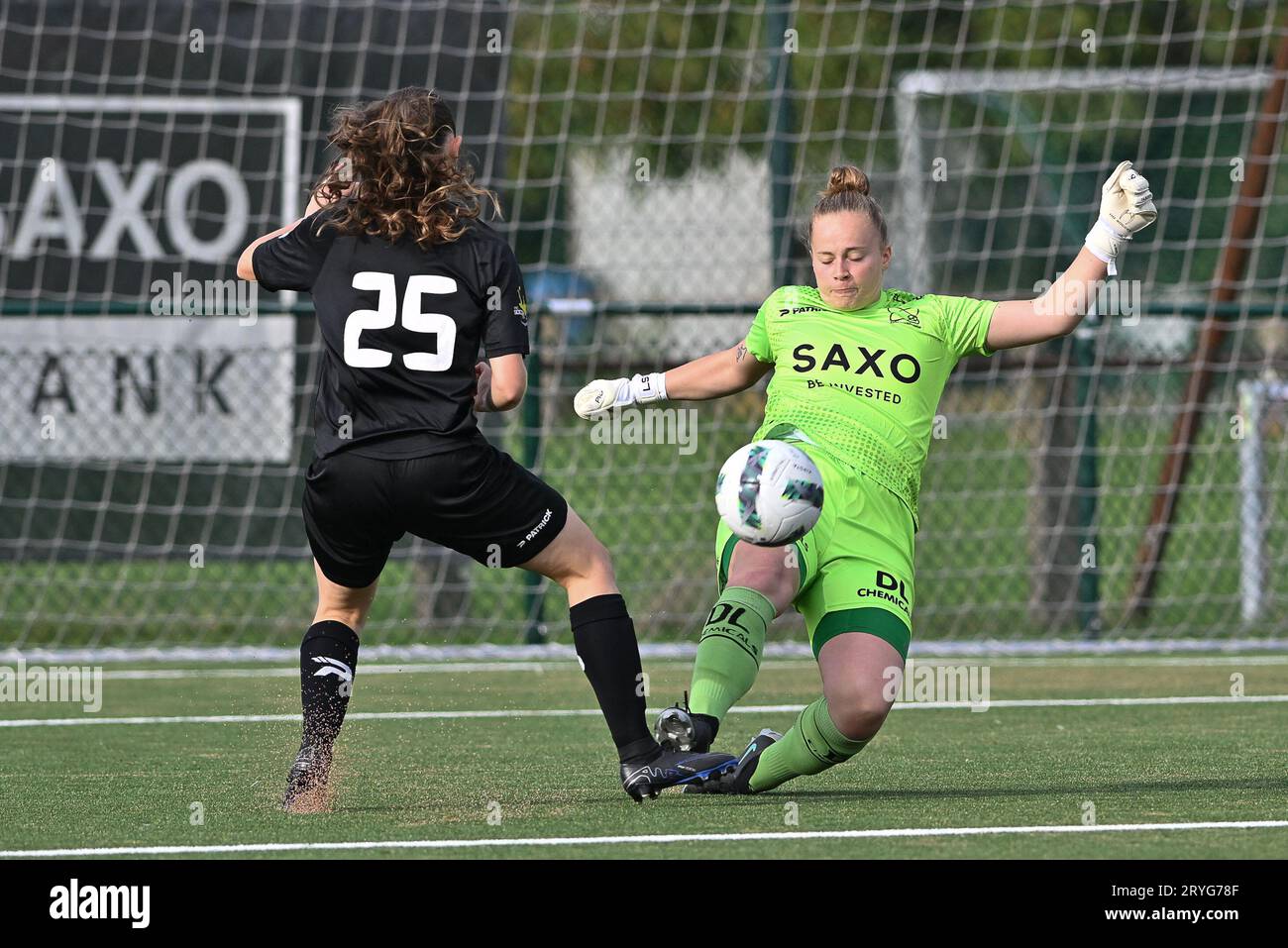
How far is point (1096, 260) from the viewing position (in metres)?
5.38

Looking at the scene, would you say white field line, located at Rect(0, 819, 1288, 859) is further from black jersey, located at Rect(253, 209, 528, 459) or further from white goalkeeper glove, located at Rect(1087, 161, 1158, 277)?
white goalkeeper glove, located at Rect(1087, 161, 1158, 277)

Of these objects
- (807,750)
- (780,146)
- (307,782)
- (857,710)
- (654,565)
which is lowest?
(307,782)

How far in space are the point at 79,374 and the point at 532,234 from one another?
7210mm

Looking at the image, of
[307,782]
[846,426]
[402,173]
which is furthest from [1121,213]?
[307,782]

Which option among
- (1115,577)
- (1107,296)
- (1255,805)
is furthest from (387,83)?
(1255,805)

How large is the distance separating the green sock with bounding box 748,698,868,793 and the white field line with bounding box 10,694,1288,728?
222 centimetres

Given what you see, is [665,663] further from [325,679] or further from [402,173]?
[402,173]

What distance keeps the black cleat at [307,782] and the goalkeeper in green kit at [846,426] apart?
990mm

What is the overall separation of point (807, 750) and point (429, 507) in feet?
4.01

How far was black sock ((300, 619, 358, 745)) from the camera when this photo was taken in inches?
205

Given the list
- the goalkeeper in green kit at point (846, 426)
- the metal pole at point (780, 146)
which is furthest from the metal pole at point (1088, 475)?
the goalkeeper in green kit at point (846, 426)

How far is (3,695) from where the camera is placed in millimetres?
8312

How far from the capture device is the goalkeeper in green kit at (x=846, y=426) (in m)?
5.28
